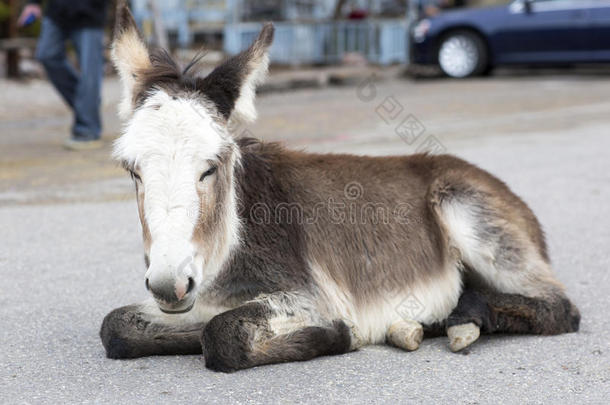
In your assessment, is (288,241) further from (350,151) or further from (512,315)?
(350,151)

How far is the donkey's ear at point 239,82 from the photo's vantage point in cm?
392

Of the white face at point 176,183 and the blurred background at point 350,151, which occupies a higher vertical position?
the white face at point 176,183

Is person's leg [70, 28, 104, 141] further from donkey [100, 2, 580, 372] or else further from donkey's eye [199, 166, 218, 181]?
donkey's eye [199, 166, 218, 181]

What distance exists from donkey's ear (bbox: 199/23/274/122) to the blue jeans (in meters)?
6.35

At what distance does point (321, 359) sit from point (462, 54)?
14523 millimetres

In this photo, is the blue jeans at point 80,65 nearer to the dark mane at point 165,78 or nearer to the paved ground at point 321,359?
the paved ground at point 321,359

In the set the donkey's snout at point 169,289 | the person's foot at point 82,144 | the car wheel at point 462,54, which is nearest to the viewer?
the donkey's snout at point 169,289

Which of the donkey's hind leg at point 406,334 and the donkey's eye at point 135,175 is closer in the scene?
the donkey's eye at point 135,175

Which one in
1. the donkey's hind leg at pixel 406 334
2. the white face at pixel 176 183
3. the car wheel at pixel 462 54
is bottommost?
the car wheel at pixel 462 54

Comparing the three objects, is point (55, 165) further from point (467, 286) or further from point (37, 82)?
point (37, 82)

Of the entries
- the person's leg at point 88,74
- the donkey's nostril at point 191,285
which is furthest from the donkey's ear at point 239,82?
the person's leg at point 88,74

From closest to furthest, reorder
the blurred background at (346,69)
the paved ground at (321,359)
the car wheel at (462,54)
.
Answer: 1. the paved ground at (321,359)
2. the blurred background at (346,69)
3. the car wheel at (462,54)

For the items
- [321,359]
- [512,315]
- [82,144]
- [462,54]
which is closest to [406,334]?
[321,359]

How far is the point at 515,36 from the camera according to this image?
680 inches
